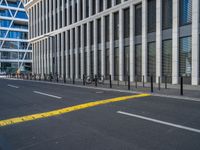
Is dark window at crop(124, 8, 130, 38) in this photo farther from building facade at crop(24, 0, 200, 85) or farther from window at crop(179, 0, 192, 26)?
window at crop(179, 0, 192, 26)

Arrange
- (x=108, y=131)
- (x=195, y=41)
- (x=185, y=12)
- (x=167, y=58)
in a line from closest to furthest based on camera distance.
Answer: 1. (x=108, y=131)
2. (x=195, y=41)
3. (x=185, y=12)
4. (x=167, y=58)

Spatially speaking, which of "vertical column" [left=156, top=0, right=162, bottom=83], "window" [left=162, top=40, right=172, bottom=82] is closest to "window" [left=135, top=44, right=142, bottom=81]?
"vertical column" [left=156, top=0, right=162, bottom=83]

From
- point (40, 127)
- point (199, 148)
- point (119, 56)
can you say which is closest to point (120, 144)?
point (199, 148)

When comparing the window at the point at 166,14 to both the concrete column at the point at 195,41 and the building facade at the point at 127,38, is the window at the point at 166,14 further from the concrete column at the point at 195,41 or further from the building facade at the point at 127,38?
the concrete column at the point at 195,41

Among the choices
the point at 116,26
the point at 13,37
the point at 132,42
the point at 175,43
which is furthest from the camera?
the point at 13,37

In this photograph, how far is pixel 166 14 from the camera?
2269 cm

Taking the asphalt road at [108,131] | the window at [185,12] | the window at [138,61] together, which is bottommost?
the asphalt road at [108,131]

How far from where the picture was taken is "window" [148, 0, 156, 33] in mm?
24016

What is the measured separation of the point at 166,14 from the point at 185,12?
225cm

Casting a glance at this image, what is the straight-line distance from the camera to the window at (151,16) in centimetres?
2402

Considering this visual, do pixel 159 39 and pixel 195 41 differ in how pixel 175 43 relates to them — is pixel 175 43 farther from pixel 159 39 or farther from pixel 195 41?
pixel 195 41

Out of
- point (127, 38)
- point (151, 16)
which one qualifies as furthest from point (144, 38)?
point (127, 38)

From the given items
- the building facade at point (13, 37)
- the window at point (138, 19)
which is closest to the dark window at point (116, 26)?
the window at point (138, 19)

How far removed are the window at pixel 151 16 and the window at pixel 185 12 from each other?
336cm
